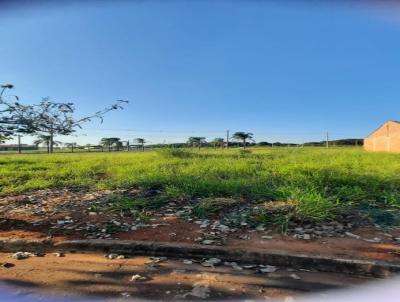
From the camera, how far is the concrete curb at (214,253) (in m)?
2.83

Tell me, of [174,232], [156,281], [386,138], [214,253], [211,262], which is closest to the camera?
[156,281]

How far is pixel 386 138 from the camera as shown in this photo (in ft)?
87.0

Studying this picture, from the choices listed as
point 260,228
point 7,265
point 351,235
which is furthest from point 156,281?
point 351,235

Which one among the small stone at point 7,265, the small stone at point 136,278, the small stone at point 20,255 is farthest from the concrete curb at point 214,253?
the small stone at point 136,278

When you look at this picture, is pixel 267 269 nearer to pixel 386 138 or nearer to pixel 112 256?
pixel 112 256

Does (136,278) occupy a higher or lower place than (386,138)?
lower

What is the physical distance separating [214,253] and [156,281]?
0.73m

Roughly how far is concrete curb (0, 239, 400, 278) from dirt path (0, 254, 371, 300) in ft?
0.33

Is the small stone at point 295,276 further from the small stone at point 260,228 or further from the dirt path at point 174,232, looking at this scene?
the small stone at point 260,228

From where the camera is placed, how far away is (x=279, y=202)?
15.4 feet

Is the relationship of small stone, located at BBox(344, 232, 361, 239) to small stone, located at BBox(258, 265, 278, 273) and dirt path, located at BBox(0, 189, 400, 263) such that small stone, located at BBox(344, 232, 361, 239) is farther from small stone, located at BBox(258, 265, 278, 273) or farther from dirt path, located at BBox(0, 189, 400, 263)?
small stone, located at BBox(258, 265, 278, 273)

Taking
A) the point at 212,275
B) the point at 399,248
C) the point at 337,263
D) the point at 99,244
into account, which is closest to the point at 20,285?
the point at 99,244

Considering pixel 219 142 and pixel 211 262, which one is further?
pixel 219 142

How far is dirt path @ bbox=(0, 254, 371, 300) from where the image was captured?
250 cm
